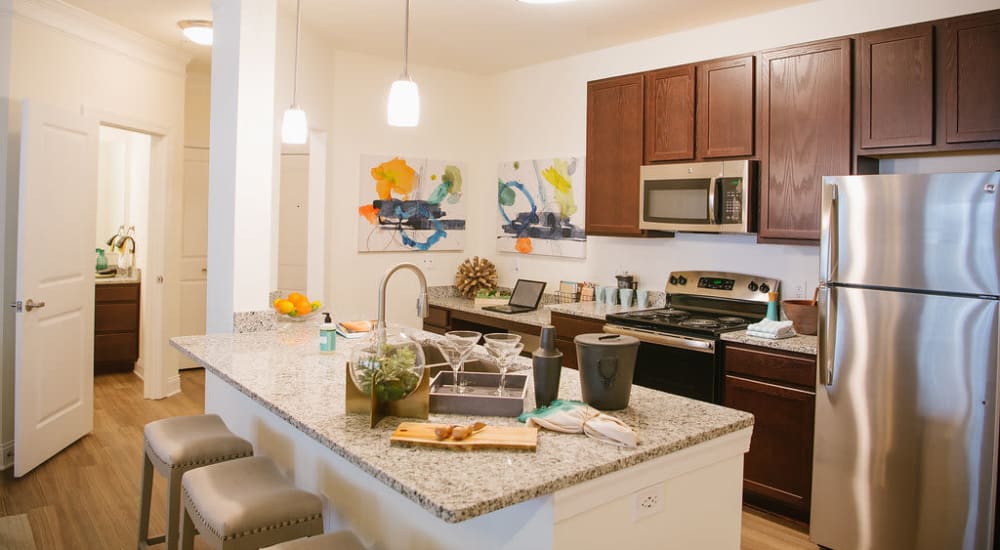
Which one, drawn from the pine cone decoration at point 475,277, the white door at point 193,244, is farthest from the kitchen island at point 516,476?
the white door at point 193,244

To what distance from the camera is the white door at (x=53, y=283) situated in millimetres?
3748

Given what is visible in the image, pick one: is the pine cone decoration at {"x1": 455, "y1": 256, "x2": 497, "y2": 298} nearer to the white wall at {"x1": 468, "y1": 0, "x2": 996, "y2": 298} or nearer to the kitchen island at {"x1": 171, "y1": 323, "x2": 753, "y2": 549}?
the white wall at {"x1": 468, "y1": 0, "x2": 996, "y2": 298}

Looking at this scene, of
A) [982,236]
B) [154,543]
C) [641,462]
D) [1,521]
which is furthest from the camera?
[1,521]

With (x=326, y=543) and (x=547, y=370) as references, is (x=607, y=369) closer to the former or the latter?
(x=547, y=370)

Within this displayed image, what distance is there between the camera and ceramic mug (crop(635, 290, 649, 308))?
4.46 meters

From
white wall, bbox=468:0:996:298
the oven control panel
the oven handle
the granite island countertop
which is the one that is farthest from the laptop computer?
the granite island countertop

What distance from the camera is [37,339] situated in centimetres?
388

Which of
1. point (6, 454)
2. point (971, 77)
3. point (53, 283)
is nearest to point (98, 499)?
point (6, 454)

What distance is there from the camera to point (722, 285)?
4.03 metres

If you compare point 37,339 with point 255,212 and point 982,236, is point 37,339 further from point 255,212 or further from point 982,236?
point 982,236

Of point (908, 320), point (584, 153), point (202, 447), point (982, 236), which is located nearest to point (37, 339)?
point (202, 447)

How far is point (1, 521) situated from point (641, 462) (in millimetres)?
3189

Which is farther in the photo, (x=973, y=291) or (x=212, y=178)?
(x=212, y=178)

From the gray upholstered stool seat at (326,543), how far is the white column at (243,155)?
1728 millimetres
